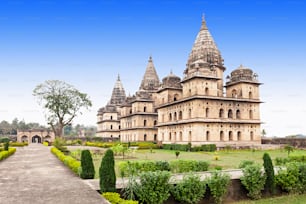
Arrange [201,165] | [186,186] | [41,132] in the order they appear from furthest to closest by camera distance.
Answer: [41,132]
[201,165]
[186,186]

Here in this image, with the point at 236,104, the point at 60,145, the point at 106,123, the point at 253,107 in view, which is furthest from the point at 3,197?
the point at 106,123

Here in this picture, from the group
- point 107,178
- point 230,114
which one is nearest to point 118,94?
point 230,114

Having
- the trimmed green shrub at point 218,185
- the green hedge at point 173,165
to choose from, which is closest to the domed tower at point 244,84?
the green hedge at point 173,165

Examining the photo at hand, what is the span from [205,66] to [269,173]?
2685cm

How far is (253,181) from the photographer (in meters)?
11.3

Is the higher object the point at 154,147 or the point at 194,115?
the point at 194,115

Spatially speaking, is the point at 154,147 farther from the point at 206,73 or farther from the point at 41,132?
the point at 41,132

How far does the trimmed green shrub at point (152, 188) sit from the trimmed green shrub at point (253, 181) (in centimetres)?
375

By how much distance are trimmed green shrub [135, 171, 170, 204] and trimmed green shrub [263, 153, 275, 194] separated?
482 centimetres

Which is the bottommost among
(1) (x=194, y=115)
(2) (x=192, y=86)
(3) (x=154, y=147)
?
(3) (x=154, y=147)

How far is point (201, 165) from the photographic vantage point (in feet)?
47.7

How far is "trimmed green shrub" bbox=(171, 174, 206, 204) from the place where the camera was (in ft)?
32.8

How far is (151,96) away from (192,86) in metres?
19.5

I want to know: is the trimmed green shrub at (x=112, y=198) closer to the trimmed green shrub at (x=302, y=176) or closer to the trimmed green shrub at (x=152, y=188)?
the trimmed green shrub at (x=152, y=188)
